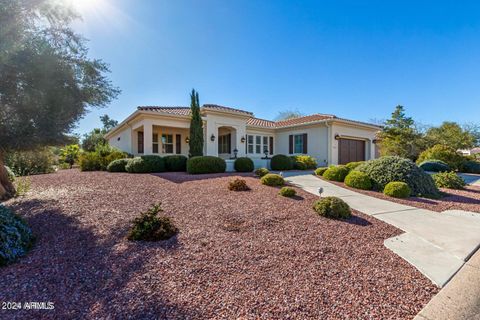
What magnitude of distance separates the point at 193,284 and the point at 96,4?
816 cm

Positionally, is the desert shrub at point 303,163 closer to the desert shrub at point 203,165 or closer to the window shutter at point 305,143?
the window shutter at point 305,143

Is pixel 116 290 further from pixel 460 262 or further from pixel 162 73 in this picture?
pixel 162 73

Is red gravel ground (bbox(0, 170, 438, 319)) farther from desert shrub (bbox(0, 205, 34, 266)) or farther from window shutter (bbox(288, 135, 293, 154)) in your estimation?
window shutter (bbox(288, 135, 293, 154))

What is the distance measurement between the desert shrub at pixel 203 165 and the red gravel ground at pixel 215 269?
18.6 ft

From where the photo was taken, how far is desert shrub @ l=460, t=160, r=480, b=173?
15355 mm

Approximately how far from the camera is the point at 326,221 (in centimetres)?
477

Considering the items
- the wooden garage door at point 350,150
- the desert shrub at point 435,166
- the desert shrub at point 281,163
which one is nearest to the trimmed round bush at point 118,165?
the desert shrub at point 281,163

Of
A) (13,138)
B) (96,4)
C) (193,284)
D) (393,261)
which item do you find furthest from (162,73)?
(393,261)

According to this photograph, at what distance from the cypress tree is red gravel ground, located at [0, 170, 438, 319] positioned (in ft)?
26.2

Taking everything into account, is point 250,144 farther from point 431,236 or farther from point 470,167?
point 470,167

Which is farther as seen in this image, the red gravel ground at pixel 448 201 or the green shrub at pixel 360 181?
the green shrub at pixel 360 181

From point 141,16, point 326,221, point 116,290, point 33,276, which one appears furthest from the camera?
point 141,16

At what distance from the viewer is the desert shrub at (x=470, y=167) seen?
1536 cm

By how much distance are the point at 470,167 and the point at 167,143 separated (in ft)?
72.3
